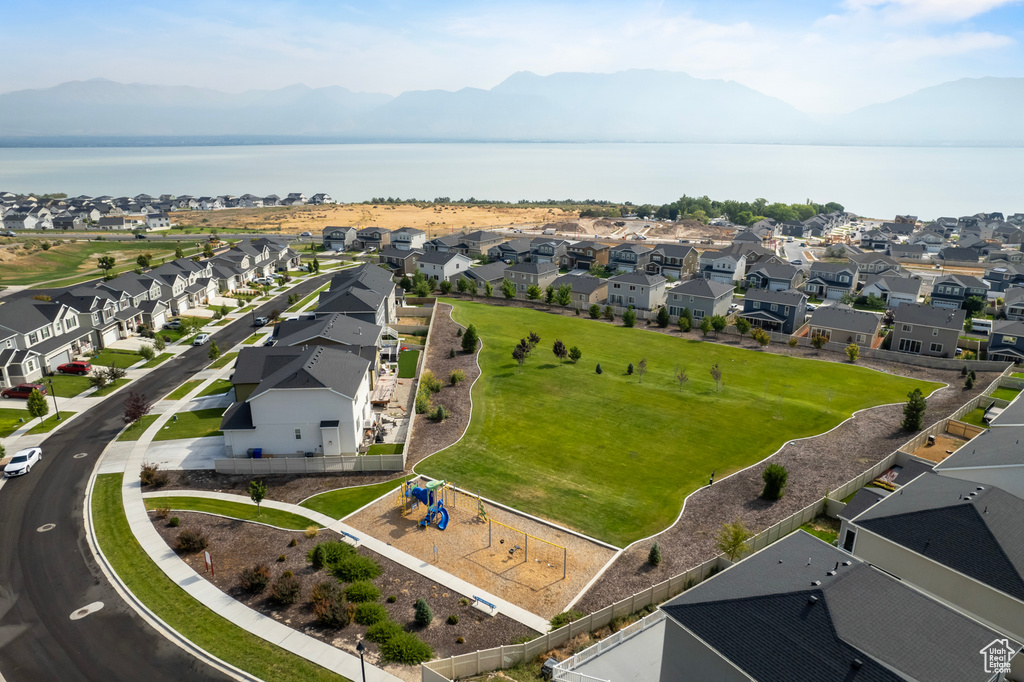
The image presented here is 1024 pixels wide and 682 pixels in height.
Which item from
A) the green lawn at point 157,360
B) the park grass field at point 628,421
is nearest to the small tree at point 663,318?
the park grass field at point 628,421

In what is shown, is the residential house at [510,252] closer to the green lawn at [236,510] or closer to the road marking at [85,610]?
the green lawn at [236,510]

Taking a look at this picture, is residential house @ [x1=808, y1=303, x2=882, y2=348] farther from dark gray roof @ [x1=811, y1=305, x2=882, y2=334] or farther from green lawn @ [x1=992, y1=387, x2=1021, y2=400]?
green lawn @ [x1=992, y1=387, x2=1021, y2=400]

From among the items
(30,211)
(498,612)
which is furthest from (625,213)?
(498,612)

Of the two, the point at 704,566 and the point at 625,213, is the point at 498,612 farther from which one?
the point at 625,213

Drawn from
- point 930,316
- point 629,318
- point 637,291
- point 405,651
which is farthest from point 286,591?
point 930,316

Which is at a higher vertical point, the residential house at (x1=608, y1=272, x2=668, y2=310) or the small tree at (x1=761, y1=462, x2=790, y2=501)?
the residential house at (x1=608, y1=272, x2=668, y2=310)

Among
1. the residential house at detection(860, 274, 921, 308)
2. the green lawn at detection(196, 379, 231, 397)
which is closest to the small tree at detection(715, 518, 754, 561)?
the green lawn at detection(196, 379, 231, 397)
